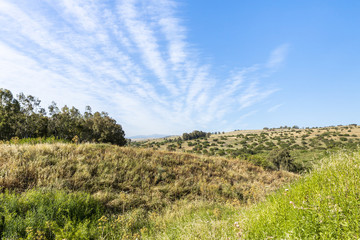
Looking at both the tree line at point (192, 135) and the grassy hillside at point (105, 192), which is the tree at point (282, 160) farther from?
the tree line at point (192, 135)

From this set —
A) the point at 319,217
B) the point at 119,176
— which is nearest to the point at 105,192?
the point at 119,176

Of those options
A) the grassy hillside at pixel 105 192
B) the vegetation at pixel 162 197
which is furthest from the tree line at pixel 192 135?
the grassy hillside at pixel 105 192

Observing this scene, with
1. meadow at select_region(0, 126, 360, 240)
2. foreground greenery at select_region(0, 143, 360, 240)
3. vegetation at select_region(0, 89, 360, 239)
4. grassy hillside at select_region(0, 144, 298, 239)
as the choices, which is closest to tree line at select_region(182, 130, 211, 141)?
vegetation at select_region(0, 89, 360, 239)

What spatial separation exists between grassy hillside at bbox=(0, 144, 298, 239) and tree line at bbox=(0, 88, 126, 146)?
21.9 meters

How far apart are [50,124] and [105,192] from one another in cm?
4174

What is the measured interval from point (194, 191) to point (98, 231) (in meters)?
5.44

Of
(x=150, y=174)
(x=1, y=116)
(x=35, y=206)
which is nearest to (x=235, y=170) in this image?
(x=150, y=174)

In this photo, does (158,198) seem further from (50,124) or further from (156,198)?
(50,124)

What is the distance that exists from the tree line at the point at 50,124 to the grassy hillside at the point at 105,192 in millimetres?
21863

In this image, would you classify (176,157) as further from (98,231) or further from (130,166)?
(98,231)

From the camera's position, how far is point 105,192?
7.09 m

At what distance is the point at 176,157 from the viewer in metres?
13.2

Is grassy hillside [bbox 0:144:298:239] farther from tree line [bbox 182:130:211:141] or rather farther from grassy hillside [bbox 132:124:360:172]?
tree line [bbox 182:130:211:141]

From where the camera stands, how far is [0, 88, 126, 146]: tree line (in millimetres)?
31734
